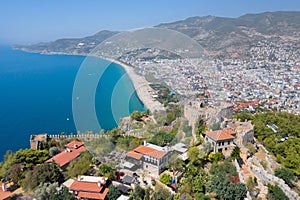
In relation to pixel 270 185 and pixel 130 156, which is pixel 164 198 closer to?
pixel 130 156

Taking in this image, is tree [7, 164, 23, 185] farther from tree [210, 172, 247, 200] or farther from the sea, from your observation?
tree [210, 172, 247, 200]

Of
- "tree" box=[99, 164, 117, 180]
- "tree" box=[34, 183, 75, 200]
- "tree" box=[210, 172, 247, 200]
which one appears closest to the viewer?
"tree" box=[210, 172, 247, 200]

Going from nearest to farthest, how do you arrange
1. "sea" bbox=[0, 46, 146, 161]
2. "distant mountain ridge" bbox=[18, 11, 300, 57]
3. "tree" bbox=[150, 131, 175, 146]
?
"sea" bbox=[0, 46, 146, 161] < "tree" bbox=[150, 131, 175, 146] < "distant mountain ridge" bbox=[18, 11, 300, 57]

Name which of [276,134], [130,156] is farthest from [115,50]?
[276,134]

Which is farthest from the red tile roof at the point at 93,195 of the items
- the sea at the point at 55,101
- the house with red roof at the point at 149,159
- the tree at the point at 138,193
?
the sea at the point at 55,101

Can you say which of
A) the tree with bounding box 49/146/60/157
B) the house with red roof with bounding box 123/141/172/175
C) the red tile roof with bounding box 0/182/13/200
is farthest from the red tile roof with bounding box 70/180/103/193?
the tree with bounding box 49/146/60/157

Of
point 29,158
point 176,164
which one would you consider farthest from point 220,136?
point 29,158

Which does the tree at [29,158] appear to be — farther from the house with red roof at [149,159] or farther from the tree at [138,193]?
the tree at [138,193]
